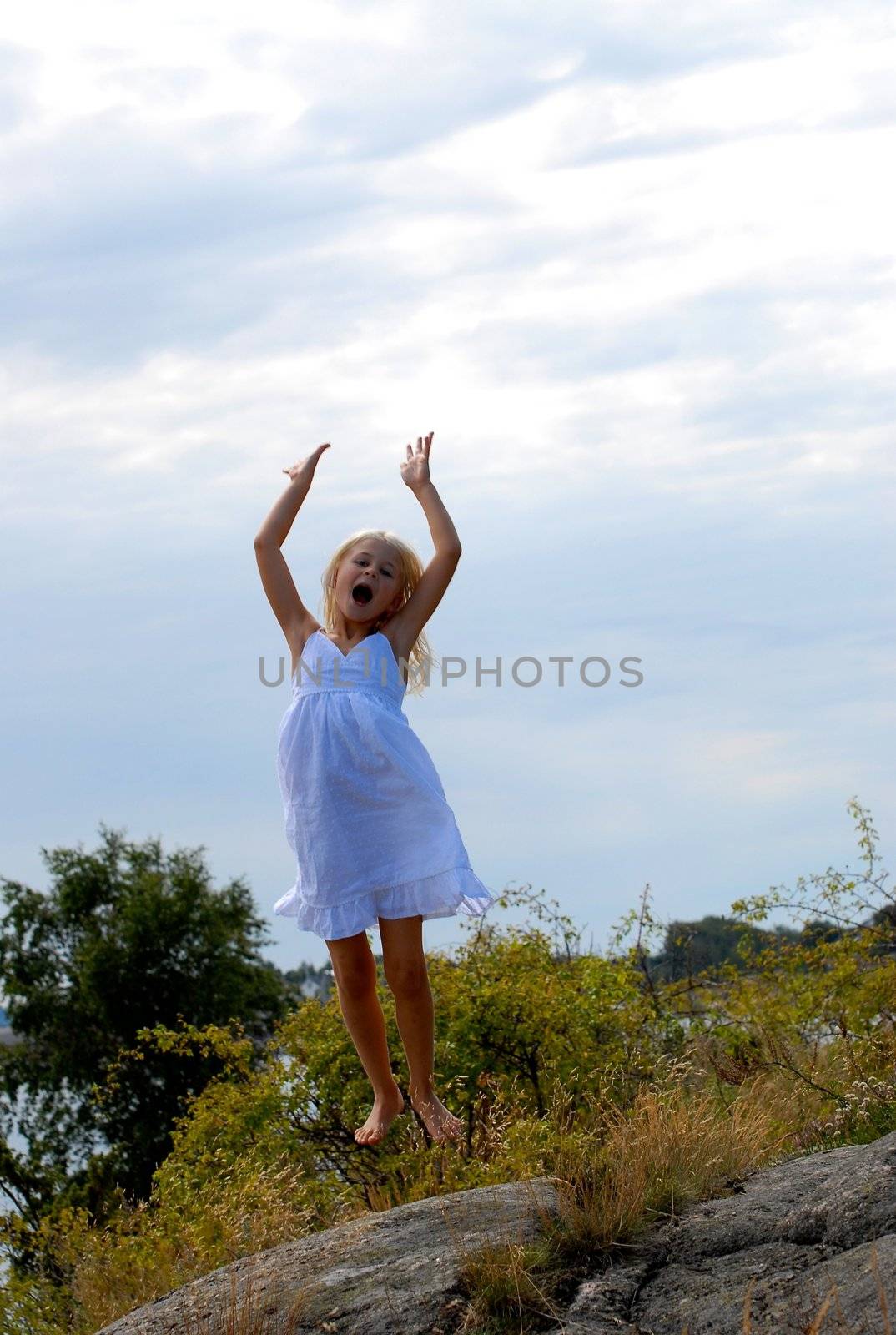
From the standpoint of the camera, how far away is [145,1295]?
5.83 meters

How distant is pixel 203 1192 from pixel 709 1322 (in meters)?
3.94

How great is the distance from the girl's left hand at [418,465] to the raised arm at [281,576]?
48 centimetres

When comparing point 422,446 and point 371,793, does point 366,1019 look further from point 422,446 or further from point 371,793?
point 422,446

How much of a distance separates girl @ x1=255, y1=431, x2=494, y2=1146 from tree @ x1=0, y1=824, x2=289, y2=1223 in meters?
16.9

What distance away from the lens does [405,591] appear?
228 inches

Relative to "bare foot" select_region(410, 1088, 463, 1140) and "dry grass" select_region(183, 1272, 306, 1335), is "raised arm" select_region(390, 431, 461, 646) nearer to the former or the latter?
"bare foot" select_region(410, 1088, 463, 1140)

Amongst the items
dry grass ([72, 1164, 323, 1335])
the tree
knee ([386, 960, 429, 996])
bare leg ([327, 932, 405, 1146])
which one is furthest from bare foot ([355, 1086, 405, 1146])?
the tree

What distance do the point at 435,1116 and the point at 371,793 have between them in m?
1.28

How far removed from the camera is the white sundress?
207 inches

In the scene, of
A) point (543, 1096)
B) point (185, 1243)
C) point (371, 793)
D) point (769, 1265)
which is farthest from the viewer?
point (543, 1096)

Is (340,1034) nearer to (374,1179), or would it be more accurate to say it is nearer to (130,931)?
(374,1179)

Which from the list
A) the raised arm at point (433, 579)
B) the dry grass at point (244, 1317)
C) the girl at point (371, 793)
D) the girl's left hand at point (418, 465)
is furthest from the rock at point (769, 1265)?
the girl's left hand at point (418, 465)

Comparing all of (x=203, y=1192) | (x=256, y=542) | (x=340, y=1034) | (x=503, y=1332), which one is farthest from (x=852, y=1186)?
(x=340, y=1034)

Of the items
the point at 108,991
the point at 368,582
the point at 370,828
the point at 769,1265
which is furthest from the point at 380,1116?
the point at 108,991
